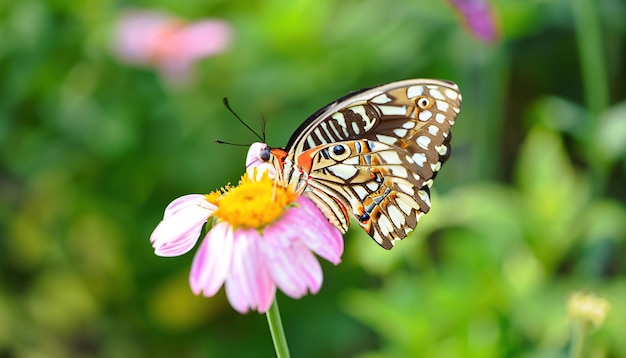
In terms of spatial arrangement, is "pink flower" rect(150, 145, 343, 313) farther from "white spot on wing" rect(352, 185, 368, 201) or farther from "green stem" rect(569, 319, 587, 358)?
"green stem" rect(569, 319, 587, 358)

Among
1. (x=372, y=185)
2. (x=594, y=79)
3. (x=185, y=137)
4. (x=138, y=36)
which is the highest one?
(x=138, y=36)

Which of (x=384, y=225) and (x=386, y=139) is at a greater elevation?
(x=386, y=139)

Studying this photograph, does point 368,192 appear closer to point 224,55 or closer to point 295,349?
point 295,349

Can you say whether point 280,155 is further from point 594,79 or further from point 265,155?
point 594,79

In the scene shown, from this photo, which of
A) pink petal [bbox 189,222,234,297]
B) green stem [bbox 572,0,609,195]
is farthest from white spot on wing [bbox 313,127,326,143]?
green stem [bbox 572,0,609,195]

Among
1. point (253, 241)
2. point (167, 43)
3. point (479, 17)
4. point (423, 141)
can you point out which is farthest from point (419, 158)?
point (167, 43)

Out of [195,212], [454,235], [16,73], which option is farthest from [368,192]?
[16,73]

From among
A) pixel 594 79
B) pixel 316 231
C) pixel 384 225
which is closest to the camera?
pixel 316 231
